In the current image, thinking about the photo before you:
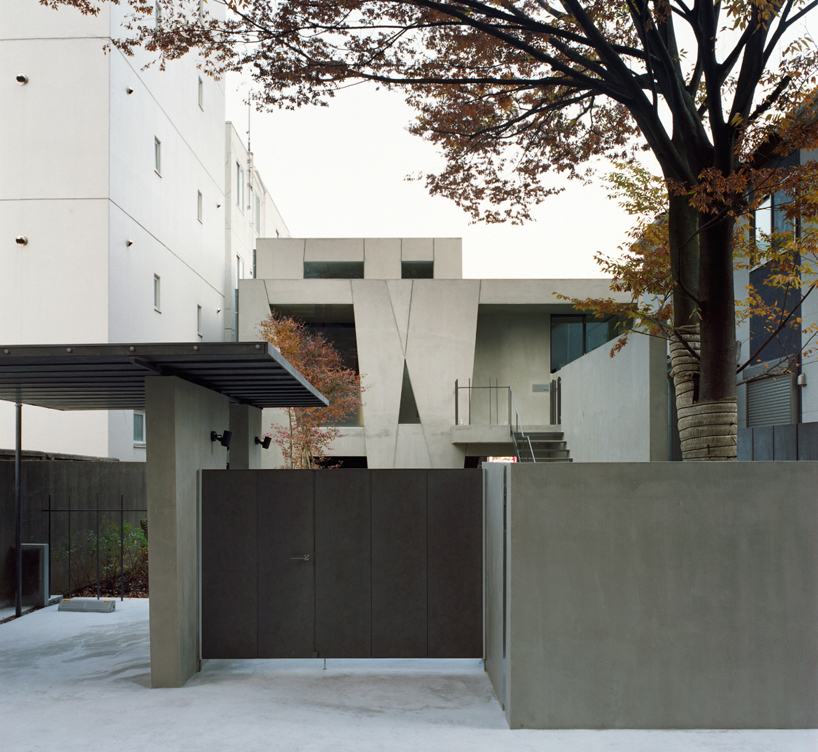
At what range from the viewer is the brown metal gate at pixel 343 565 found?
743 cm

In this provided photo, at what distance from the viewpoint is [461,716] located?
617cm

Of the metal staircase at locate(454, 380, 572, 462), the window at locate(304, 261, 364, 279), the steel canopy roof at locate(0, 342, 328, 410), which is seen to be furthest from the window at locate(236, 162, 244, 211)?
the steel canopy roof at locate(0, 342, 328, 410)

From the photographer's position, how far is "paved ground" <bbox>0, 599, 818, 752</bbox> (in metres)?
5.56

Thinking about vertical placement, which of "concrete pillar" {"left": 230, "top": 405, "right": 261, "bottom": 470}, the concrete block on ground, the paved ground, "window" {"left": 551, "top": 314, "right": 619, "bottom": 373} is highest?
"window" {"left": 551, "top": 314, "right": 619, "bottom": 373}

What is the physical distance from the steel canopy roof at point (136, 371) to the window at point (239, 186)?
22.1 meters

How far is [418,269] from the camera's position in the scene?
27.3 meters

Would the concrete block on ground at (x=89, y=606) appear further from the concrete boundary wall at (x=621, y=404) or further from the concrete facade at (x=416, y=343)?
the concrete facade at (x=416, y=343)

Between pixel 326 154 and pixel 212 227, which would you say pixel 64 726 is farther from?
pixel 212 227

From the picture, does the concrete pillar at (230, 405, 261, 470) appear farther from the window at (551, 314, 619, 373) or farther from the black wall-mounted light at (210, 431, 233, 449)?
the window at (551, 314, 619, 373)

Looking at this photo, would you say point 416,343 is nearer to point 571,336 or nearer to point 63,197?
point 571,336

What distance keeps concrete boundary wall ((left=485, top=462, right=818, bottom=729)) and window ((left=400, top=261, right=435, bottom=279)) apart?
853 inches

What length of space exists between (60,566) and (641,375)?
364 inches

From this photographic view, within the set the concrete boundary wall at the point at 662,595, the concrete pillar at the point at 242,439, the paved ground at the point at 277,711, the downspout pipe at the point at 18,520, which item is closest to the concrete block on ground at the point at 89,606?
the downspout pipe at the point at 18,520

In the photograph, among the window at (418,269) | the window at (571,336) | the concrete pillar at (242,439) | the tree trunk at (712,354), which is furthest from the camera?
the window at (418,269)
